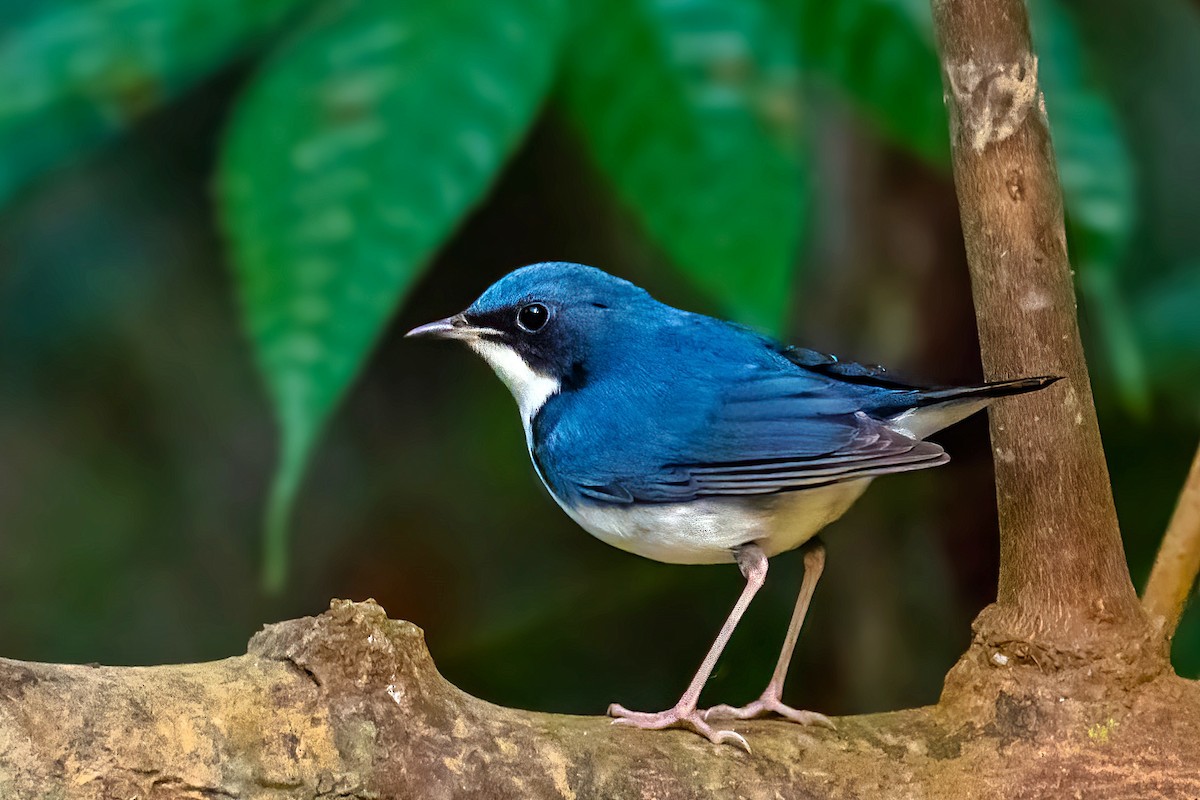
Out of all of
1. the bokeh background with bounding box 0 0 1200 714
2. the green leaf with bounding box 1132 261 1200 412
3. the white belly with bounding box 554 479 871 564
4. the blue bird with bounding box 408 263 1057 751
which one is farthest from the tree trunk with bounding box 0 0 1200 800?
the green leaf with bounding box 1132 261 1200 412

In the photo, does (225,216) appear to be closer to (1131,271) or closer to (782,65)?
(782,65)

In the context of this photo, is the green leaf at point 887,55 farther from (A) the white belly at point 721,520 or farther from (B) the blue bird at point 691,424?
(A) the white belly at point 721,520

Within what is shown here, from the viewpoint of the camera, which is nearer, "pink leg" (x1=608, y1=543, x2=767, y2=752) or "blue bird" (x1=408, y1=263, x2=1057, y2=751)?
"pink leg" (x1=608, y1=543, x2=767, y2=752)

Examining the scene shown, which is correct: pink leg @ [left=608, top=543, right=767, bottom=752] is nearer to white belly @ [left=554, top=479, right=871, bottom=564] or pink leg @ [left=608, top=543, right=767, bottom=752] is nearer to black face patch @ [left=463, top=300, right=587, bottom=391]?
white belly @ [left=554, top=479, right=871, bottom=564]

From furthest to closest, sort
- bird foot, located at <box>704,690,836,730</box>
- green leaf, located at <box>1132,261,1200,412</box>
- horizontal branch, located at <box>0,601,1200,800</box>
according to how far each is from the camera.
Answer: green leaf, located at <box>1132,261,1200,412</box>, bird foot, located at <box>704,690,836,730</box>, horizontal branch, located at <box>0,601,1200,800</box>

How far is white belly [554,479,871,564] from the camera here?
1705 mm

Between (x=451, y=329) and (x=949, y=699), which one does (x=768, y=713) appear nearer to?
(x=949, y=699)

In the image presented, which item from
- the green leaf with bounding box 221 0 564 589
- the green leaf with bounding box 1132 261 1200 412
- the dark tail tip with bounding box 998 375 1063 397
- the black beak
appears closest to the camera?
the dark tail tip with bounding box 998 375 1063 397

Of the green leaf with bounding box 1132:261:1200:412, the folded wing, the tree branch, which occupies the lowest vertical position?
the tree branch

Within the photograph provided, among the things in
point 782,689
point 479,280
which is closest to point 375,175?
point 479,280

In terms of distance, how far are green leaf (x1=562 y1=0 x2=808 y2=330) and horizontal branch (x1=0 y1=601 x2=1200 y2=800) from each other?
946mm

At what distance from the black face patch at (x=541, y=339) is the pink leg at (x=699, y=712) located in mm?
339

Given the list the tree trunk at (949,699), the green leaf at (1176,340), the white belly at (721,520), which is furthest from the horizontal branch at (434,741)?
the green leaf at (1176,340)

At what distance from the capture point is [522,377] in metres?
1.90
